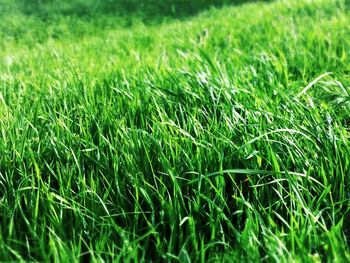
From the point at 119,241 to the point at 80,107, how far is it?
0.71 m

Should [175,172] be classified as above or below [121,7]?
below

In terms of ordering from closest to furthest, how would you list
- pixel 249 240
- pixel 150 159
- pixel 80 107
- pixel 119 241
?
1. pixel 249 240
2. pixel 119 241
3. pixel 150 159
4. pixel 80 107

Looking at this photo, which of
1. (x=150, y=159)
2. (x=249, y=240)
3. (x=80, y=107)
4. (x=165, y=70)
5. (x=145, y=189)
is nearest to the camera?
(x=249, y=240)

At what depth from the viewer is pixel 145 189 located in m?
1.22

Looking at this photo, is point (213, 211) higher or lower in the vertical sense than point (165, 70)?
lower

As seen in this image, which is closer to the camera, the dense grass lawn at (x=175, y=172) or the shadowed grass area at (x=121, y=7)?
the dense grass lawn at (x=175, y=172)

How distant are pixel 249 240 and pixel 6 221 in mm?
645

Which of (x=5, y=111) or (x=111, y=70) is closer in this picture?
(x=5, y=111)

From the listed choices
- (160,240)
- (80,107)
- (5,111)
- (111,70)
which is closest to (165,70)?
(111,70)

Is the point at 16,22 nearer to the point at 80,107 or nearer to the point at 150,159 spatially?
the point at 80,107

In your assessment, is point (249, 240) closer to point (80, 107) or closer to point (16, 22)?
point (80, 107)

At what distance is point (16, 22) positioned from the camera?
239 inches

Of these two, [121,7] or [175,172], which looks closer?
[175,172]

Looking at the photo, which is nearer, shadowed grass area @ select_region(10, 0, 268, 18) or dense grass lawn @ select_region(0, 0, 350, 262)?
dense grass lawn @ select_region(0, 0, 350, 262)
